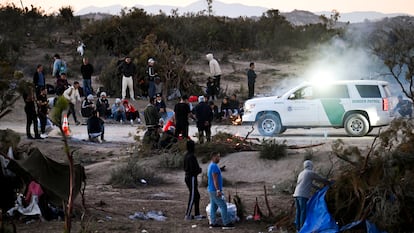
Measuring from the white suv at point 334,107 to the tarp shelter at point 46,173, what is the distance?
1134 cm

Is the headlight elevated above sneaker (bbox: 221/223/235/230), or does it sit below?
above

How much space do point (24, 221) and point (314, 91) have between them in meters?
12.1

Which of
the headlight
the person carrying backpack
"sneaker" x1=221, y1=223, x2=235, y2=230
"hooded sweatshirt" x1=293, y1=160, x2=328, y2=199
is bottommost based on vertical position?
"sneaker" x1=221, y1=223, x2=235, y2=230

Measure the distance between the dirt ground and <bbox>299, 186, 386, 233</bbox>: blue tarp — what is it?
3.29 ft

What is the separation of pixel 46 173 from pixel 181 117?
8001 millimetres

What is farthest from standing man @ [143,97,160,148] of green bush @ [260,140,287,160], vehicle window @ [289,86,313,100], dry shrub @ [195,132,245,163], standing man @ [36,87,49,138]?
vehicle window @ [289,86,313,100]

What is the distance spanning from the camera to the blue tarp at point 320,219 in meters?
13.3

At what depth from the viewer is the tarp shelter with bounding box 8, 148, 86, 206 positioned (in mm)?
14555

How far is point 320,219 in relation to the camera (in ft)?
44.4

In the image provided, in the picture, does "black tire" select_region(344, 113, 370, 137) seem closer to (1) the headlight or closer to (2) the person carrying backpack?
(1) the headlight

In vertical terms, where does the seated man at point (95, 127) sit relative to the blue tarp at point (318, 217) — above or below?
above

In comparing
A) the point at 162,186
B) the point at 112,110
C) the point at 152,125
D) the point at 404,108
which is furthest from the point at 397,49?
the point at 112,110

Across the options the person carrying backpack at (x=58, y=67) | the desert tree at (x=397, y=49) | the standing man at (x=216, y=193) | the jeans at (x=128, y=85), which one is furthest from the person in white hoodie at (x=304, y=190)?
the person carrying backpack at (x=58, y=67)

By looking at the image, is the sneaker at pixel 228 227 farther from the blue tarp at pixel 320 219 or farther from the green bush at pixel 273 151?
Answer: the green bush at pixel 273 151
